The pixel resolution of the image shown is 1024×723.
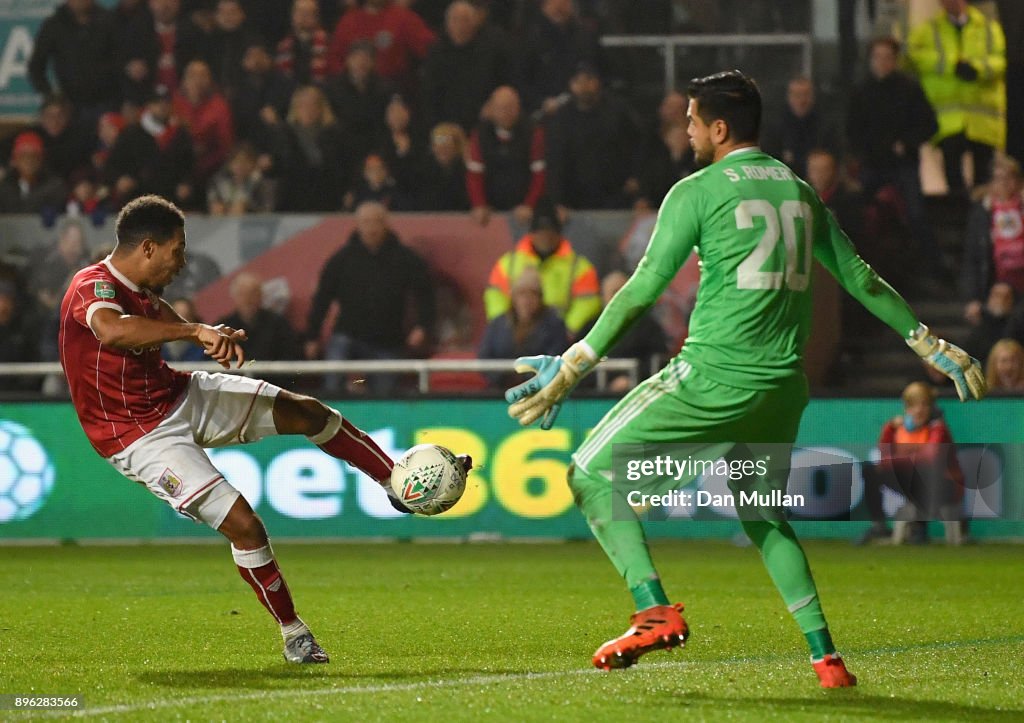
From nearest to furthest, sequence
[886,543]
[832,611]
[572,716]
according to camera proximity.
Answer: [572,716] < [832,611] < [886,543]

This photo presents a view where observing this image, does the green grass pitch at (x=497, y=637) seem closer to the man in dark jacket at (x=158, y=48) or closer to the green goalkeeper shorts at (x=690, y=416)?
the green goalkeeper shorts at (x=690, y=416)

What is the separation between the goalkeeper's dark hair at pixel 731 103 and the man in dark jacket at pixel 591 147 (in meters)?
9.85

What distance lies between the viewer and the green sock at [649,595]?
5.50m

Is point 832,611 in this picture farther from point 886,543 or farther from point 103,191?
point 103,191

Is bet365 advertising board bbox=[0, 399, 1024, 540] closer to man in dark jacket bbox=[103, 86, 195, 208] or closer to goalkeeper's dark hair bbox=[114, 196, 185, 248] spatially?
man in dark jacket bbox=[103, 86, 195, 208]

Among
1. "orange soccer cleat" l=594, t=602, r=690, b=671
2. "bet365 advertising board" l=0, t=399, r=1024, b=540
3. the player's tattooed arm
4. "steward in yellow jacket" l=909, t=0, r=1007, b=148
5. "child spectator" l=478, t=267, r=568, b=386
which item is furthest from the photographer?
"steward in yellow jacket" l=909, t=0, r=1007, b=148

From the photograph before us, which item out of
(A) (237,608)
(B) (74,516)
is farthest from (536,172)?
(A) (237,608)

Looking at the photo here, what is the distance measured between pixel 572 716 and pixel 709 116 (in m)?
2.03

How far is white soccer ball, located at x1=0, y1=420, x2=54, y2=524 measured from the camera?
43.8 feet

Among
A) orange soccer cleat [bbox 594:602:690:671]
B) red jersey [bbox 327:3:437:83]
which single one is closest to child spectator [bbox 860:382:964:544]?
red jersey [bbox 327:3:437:83]

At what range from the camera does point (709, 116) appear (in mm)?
5766

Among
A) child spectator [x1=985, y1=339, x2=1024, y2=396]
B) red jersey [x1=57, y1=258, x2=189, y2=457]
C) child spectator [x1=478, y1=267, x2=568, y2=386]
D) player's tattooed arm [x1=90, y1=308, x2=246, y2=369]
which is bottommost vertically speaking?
child spectator [x1=985, y1=339, x2=1024, y2=396]

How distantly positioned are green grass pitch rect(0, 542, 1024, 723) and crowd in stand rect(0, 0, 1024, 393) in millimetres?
3053

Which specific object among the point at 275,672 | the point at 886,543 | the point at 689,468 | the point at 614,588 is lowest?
the point at 886,543
